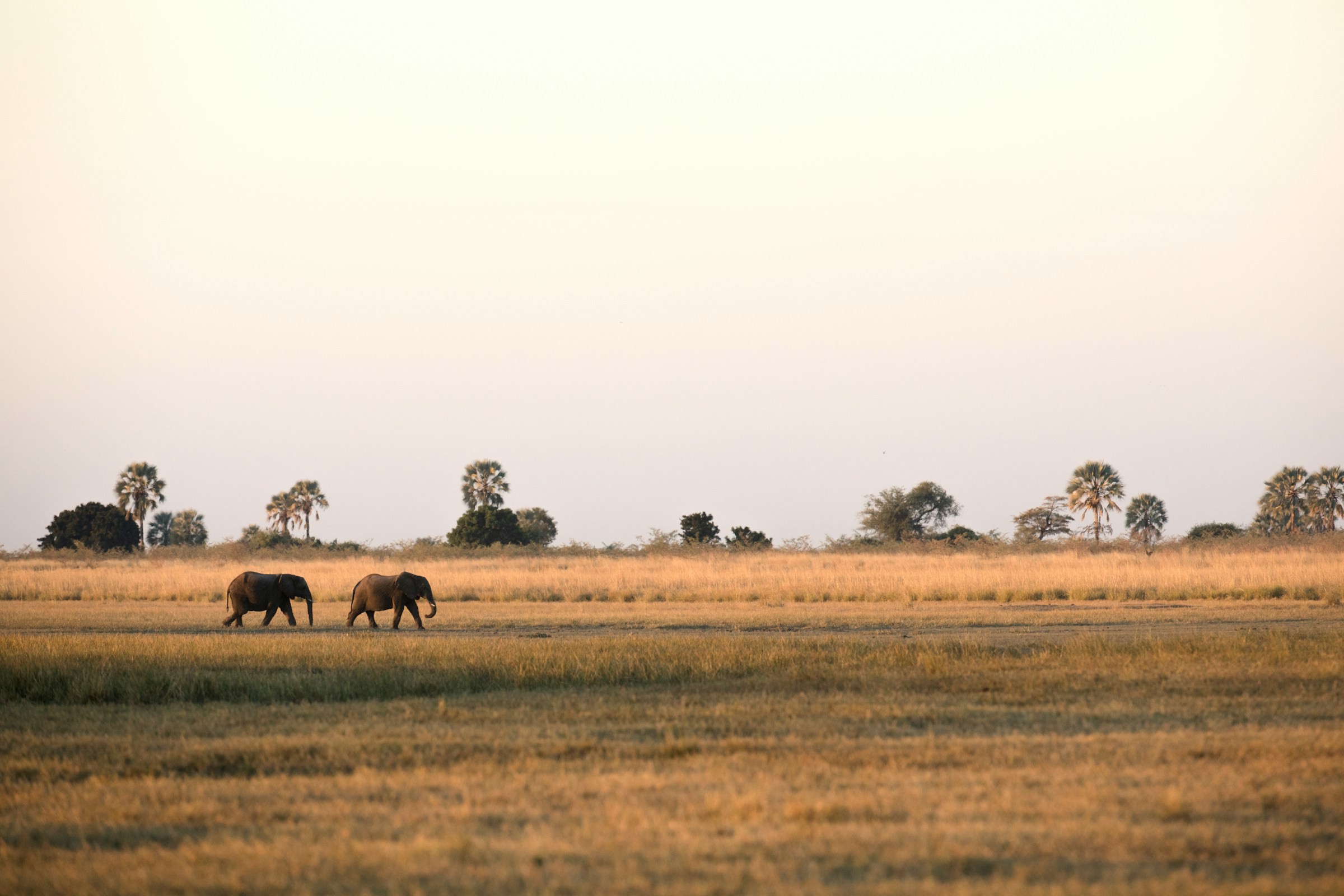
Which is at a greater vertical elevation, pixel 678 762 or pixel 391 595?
pixel 391 595

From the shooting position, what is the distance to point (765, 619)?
28875 mm

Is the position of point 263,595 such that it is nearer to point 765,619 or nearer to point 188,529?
point 765,619

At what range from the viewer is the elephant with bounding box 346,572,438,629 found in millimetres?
27188

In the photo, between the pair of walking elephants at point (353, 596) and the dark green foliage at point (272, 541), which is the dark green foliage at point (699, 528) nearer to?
the dark green foliage at point (272, 541)

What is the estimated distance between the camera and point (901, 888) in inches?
255

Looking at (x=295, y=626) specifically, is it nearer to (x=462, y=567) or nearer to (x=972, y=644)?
(x=972, y=644)

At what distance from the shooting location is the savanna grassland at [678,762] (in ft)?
23.1

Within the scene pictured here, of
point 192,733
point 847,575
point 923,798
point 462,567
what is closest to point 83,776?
point 192,733

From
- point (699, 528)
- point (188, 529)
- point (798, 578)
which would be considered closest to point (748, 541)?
point (699, 528)

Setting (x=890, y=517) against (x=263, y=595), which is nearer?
(x=263, y=595)

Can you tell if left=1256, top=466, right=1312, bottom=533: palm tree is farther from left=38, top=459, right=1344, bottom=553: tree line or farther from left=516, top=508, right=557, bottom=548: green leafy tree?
left=516, top=508, right=557, bottom=548: green leafy tree

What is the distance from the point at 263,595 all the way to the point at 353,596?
2024mm

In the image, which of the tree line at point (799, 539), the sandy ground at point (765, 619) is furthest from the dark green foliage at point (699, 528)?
the sandy ground at point (765, 619)

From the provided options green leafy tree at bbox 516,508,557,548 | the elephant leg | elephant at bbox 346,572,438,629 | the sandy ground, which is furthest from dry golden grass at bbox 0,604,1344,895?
green leafy tree at bbox 516,508,557,548
